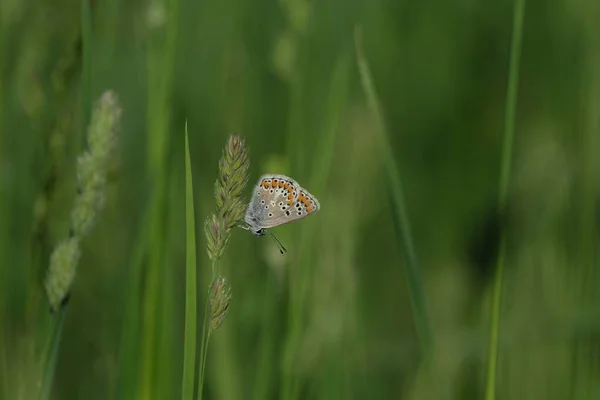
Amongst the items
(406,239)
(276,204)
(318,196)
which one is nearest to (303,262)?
(318,196)

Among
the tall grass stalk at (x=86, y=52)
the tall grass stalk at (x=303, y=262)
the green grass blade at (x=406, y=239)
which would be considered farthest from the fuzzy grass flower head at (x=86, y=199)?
the tall grass stalk at (x=303, y=262)

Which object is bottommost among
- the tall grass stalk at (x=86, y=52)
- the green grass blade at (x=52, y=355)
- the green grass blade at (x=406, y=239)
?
the green grass blade at (x=52, y=355)

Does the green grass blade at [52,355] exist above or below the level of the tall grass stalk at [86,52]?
below

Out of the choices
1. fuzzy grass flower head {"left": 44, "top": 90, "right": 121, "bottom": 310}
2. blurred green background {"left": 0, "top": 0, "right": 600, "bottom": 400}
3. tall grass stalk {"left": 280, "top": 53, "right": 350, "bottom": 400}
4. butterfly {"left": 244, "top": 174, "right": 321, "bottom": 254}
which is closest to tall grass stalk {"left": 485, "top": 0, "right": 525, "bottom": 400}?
blurred green background {"left": 0, "top": 0, "right": 600, "bottom": 400}

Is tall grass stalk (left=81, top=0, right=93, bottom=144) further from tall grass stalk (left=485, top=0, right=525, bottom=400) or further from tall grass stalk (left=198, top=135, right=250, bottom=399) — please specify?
tall grass stalk (left=485, top=0, right=525, bottom=400)

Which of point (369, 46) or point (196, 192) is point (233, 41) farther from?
point (196, 192)

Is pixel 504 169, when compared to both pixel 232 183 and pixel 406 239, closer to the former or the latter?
pixel 406 239

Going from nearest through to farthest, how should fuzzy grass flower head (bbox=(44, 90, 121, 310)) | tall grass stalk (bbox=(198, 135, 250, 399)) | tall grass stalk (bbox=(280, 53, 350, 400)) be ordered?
1. tall grass stalk (bbox=(198, 135, 250, 399))
2. fuzzy grass flower head (bbox=(44, 90, 121, 310))
3. tall grass stalk (bbox=(280, 53, 350, 400))

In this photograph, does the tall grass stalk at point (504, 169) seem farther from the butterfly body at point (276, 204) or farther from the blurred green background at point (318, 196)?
the butterfly body at point (276, 204)
